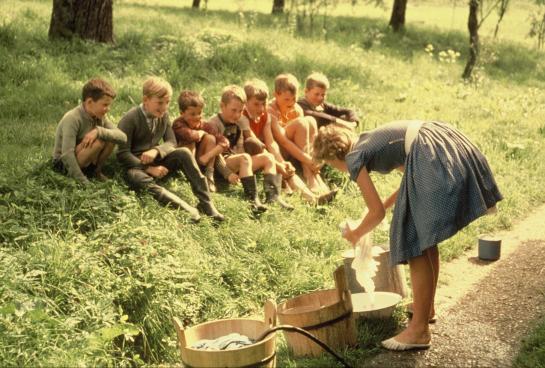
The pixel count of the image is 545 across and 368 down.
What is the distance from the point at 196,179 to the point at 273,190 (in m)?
0.96

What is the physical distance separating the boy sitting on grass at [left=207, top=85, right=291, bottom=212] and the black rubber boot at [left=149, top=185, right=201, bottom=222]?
71 cm

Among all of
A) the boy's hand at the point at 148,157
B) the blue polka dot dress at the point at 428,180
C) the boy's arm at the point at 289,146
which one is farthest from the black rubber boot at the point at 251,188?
the blue polka dot dress at the point at 428,180

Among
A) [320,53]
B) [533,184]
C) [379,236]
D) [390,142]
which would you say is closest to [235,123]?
[379,236]

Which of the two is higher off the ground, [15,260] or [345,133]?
[345,133]

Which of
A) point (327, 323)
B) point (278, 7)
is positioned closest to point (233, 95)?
point (327, 323)

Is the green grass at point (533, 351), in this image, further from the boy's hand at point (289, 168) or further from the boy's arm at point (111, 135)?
the boy's arm at point (111, 135)

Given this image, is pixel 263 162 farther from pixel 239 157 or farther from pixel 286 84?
pixel 286 84

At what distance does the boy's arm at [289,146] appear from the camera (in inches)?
328

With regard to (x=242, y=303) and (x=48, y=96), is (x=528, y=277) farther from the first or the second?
(x=48, y=96)

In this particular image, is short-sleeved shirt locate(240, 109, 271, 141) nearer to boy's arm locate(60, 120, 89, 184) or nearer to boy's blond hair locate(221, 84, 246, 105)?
boy's blond hair locate(221, 84, 246, 105)

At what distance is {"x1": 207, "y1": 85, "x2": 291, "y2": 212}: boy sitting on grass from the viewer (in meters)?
7.43

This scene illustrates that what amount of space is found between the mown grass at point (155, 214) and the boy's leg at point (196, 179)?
190mm

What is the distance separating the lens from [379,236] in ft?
24.0

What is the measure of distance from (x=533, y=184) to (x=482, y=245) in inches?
101
